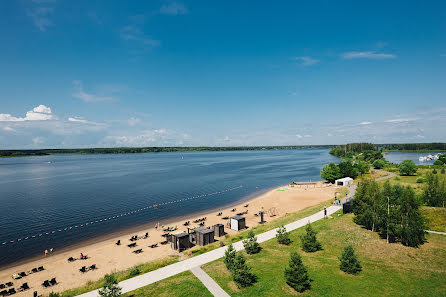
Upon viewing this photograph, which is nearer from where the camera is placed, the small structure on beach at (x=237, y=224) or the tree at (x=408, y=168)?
the small structure on beach at (x=237, y=224)

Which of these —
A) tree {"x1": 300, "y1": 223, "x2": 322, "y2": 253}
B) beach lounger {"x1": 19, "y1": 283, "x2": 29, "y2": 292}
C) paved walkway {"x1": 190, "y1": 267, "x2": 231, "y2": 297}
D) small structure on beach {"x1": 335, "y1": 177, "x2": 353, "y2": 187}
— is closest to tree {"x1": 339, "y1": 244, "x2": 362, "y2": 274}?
tree {"x1": 300, "y1": 223, "x2": 322, "y2": 253}

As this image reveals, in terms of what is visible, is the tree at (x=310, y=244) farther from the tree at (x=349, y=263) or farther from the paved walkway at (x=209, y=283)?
the paved walkway at (x=209, y=283)

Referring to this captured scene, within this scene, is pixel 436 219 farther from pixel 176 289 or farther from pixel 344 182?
pixel 344 182

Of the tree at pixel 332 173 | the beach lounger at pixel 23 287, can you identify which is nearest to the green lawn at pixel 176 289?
the beach lounger at pixel 23 287

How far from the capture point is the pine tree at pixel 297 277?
17.2 meters

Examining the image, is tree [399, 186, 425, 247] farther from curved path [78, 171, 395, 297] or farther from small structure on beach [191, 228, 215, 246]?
small structure on beach [191, 228, 215, 246]

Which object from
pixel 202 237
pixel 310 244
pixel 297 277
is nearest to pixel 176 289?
pixel 297 277

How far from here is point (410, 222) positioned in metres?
24.8

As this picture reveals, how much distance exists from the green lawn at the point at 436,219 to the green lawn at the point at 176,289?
30.0m

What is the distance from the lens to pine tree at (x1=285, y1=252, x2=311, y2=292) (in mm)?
17234

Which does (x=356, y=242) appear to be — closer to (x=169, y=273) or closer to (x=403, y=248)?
(x=403, y=248)

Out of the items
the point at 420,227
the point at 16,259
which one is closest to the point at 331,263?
the point at 420,227

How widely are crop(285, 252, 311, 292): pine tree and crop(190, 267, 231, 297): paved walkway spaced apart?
504cm

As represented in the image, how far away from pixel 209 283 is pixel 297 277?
7088mm
